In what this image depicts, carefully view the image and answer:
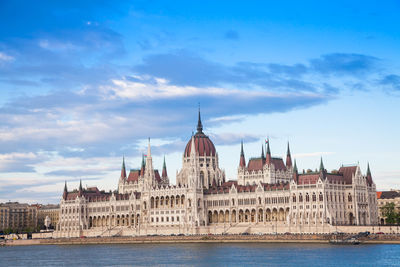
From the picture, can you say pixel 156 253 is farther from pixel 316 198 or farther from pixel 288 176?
pixel 288 176

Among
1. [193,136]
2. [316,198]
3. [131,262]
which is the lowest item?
[131,262]

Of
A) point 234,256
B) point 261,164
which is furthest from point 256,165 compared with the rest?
point 234,256

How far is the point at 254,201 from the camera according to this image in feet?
578

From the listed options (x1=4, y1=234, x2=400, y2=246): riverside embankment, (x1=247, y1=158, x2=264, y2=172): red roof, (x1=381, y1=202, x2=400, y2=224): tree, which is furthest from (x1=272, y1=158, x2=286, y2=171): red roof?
(x1=4, y1=234, x2=400, y2=246): riverside embankment

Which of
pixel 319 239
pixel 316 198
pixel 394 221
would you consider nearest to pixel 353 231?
pixel 319 239

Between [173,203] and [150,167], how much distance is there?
15.7 m

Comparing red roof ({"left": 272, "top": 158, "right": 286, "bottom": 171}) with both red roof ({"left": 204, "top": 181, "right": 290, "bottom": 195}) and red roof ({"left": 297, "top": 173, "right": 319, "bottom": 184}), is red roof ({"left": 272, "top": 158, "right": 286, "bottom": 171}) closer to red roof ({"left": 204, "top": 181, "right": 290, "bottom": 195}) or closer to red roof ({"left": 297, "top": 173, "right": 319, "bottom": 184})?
red roof ({"left": 204, "top": 181, "right": 290, "bottom": 195})

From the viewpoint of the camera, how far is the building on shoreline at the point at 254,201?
529ft

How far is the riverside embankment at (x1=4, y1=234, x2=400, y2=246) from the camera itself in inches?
5333

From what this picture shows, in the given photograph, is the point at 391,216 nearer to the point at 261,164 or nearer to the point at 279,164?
the point at 279,164

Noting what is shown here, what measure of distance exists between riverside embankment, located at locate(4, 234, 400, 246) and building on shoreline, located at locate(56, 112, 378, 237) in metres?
8.78

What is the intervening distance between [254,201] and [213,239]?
21515 millimetres

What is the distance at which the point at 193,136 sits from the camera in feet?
648

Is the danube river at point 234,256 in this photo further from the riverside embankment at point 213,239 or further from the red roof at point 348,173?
the red roof at point 348,173
